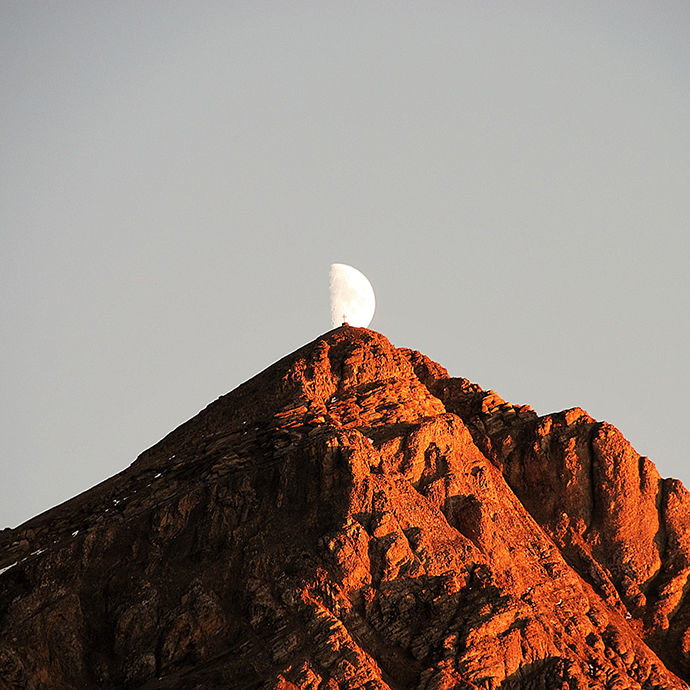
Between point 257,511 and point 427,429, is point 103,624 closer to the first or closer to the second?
point 257,511

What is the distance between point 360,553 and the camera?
117m

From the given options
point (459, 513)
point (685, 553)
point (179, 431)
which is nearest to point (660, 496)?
point (685, 553)

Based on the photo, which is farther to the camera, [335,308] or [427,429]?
[335,308]

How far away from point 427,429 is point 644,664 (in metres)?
20.8

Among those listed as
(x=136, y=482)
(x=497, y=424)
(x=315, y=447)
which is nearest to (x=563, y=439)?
(x=497, y=424)

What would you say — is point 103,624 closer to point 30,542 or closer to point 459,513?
point 30,542

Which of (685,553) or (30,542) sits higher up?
(30,542)

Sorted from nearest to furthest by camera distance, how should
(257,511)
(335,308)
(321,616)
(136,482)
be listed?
(321,616)
(257,511)
(136,482)
(335,308)

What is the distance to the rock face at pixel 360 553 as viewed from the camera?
375ft

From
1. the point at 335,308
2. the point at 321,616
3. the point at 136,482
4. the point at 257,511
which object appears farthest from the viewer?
the point at 335,308

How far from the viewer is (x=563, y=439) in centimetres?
13288

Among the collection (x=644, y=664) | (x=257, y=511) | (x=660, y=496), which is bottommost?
(x=644, y=664)

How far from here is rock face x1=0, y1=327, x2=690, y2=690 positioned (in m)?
114

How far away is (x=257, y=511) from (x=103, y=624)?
11571 mm
